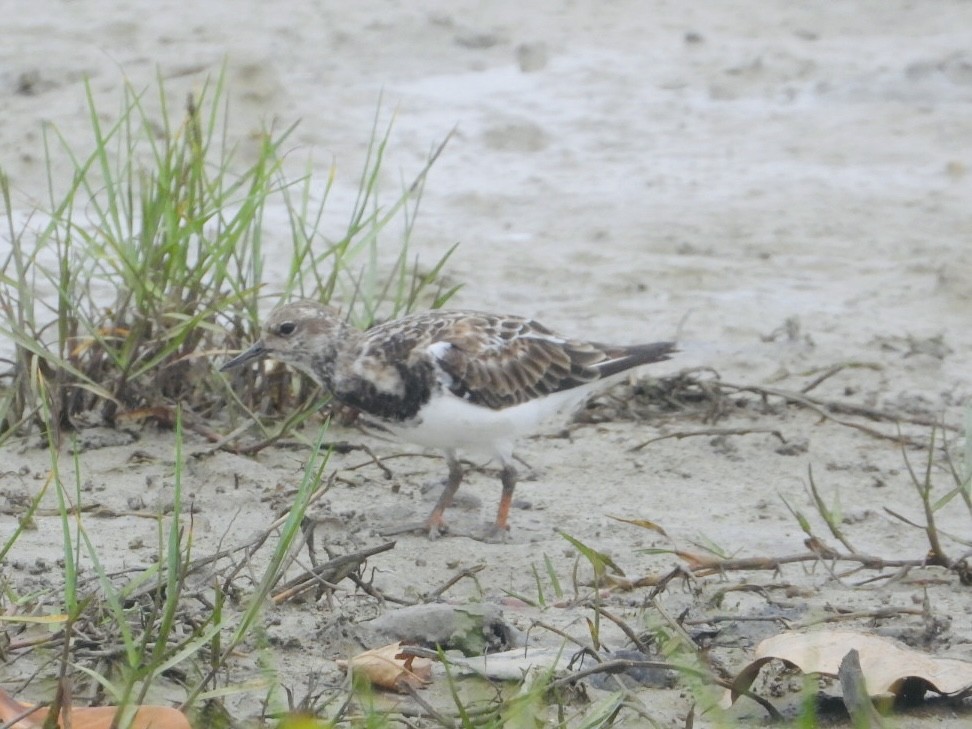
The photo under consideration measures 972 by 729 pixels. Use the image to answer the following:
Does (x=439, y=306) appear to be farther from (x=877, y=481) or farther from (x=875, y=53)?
(x=875, y=53)

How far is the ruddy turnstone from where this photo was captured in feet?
14.9

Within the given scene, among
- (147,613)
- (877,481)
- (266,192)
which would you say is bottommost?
(877,481)

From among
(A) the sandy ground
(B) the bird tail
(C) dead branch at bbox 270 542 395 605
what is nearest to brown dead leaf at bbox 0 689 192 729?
(A) the sandy ground

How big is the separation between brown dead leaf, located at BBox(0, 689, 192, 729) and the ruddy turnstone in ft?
5.16

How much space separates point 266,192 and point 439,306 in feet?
2.53

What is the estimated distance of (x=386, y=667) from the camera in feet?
10.3

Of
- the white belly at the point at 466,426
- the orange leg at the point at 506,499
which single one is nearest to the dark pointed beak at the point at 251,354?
the white belly at the point at 466,426

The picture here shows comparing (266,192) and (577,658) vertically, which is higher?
(266,192)

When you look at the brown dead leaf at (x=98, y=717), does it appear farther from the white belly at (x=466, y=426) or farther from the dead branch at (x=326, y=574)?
the white belly at (x=466, y=426)

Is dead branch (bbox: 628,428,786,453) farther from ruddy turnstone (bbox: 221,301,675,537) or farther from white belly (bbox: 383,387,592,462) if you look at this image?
white belly (bbox: 383,387,592,462)

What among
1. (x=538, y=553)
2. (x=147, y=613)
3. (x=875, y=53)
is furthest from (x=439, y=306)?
(x=875, y=53)

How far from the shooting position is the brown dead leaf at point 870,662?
310 cm

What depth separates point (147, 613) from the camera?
3.30 metres

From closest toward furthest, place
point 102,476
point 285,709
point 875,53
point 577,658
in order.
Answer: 1. point 285,709
2. point 577,658
3. point 102,476
4. point 875,53
